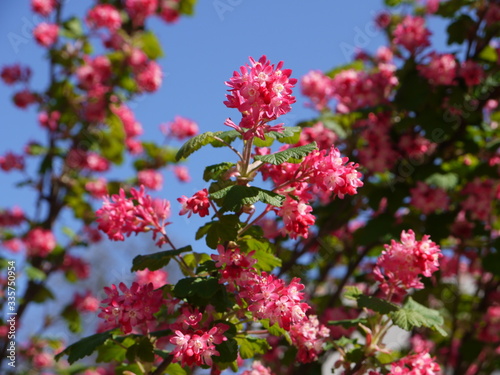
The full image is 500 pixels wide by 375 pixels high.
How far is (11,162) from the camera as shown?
773 cm

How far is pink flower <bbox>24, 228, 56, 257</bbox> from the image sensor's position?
7.07m

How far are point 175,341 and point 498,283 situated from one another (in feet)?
12.5

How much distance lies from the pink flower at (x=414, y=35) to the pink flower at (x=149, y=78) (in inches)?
159

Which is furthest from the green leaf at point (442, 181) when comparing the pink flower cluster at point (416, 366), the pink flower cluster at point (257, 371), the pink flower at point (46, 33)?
the pink flower at point (46, 33)

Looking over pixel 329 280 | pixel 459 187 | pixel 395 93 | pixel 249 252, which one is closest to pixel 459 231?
pixel 459 187

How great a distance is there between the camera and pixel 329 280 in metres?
6.34

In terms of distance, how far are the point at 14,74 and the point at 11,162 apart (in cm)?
124

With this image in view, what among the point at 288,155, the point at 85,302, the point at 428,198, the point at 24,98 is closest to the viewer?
the point at 288,155

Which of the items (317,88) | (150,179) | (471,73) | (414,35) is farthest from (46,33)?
(471,73)

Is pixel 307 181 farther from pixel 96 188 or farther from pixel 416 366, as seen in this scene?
pixel 96 188

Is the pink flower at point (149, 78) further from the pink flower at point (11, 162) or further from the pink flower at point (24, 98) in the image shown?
the pink flower at point (11, 162)

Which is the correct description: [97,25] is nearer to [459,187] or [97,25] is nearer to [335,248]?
[335,248]

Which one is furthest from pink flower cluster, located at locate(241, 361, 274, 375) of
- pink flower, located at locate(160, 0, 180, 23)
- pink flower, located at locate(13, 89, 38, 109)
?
pink flower, located at locate(160, 0, 180, 23)

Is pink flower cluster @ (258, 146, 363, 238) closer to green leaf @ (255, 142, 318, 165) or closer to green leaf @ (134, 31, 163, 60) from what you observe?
green leaf @ (255, 142, 318, 165)
